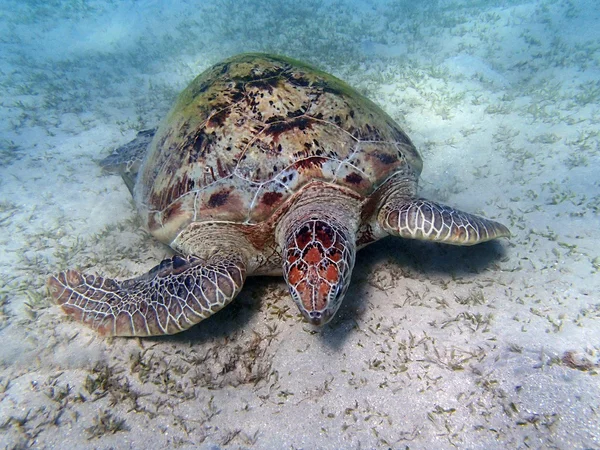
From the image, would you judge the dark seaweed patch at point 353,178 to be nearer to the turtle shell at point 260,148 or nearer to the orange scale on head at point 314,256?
the turtle shell at point 260,148

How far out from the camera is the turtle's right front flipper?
107 inches

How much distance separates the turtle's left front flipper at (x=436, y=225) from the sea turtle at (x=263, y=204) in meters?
0.01

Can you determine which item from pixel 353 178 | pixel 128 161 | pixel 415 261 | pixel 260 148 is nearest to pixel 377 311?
pixel 415 261

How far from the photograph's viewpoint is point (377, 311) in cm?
304

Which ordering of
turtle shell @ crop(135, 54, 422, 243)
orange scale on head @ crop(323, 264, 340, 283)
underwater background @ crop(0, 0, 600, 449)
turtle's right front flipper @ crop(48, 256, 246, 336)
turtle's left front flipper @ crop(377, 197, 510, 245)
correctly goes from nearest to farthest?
underwater background @ crop(0, 0, 600, 449) → orange scale on head @ crop(323, 264, 340, 283) → turtle's right front flipper @ crop(48, 256, 246, 336) → turtle's left front flipper @ crop(377, 197, 510, 245) → turtle shell @ crop(135, 54, 422, 243)

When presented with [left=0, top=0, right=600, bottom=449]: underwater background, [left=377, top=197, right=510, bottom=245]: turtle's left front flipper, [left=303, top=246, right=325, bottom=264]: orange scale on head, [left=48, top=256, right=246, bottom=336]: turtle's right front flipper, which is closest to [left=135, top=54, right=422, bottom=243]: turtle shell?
[left=377, top=197, right=510, bottom=245]: turtle's left front flipper

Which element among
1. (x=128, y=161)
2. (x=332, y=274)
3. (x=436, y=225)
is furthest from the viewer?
→ (x=128, y=161)

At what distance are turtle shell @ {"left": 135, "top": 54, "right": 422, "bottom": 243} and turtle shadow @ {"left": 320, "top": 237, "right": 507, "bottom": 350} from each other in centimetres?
76

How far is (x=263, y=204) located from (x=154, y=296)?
1186 millimetres

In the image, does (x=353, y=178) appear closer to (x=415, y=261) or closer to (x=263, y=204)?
(x=263, y=204)

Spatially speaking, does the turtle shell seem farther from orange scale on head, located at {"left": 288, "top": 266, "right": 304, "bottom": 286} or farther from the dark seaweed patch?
orange scale on head, located at {"left": 288, "top": 266, "right": 304, "bottom": 286}

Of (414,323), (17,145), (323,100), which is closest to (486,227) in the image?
(414,323)

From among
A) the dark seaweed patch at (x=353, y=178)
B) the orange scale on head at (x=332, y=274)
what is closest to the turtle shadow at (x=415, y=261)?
the orange scale on head at (x=332, y=274)

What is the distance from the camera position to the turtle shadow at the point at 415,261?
3.15 metres
